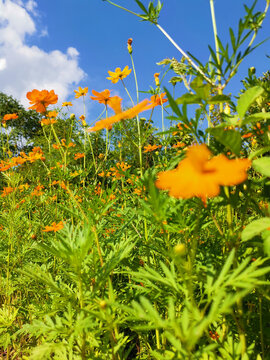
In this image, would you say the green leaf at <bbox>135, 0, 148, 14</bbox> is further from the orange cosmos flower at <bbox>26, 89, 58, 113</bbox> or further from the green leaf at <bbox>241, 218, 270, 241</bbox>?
the green leaf at <bbox>241, 218, 270, 241</bbox>

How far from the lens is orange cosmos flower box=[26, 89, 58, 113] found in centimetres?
112

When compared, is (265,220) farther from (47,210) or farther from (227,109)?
(47,210)

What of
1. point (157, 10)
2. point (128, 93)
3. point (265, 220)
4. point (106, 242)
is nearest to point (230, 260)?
point (265, 220)

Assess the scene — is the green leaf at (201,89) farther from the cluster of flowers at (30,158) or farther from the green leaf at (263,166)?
the cluster of flowers at (30,158)

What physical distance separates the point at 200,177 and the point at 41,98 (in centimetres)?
Answer: 99

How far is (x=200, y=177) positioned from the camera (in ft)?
1.31

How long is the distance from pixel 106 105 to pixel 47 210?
3.94 ft

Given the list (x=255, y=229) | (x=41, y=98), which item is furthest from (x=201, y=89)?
(x=41, y=98)

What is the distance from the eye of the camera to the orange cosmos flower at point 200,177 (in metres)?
0.38

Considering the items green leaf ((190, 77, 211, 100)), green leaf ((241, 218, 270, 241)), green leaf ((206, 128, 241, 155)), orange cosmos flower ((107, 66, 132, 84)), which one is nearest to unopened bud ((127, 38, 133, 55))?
orange cosmos flower ((107, 66, 132, 84))

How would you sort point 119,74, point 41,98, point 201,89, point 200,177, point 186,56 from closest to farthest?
1. point 200,177
2. point 201,89
3. point 186,56
4. point 41,98
5. point 119,74

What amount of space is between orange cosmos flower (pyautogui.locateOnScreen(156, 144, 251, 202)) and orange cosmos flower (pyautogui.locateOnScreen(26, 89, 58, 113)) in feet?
3.07

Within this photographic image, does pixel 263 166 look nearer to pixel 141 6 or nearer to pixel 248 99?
pixel 248 99

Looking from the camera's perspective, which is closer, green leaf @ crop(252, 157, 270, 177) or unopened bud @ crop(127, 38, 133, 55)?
green leaf @ crop(252, 157, 270, 177)
